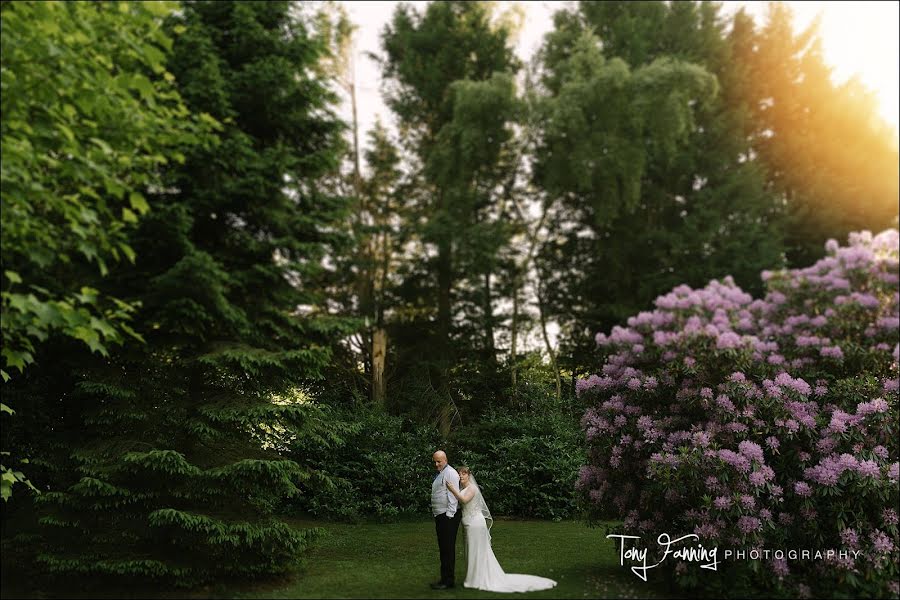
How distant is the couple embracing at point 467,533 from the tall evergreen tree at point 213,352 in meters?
1.80

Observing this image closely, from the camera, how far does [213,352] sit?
8758 millimetres

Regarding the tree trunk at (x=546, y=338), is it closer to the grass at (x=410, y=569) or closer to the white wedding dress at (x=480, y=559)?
the grass at (x=410, y=569)

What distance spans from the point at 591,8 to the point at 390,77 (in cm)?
760

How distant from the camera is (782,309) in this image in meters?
9.77

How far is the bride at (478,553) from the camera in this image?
27.6 ft

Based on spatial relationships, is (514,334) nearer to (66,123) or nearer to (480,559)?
(480,559)

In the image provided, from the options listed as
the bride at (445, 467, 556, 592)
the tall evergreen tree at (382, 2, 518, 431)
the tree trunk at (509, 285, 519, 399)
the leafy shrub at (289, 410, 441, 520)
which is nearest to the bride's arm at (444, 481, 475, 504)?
the bride at (445, 467, 556, 592)

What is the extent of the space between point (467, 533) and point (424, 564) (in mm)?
2093

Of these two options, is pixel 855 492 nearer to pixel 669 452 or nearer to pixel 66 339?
pixel 669 452

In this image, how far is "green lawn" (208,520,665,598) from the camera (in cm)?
828

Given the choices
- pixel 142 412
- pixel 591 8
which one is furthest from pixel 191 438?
pixel 591 8
